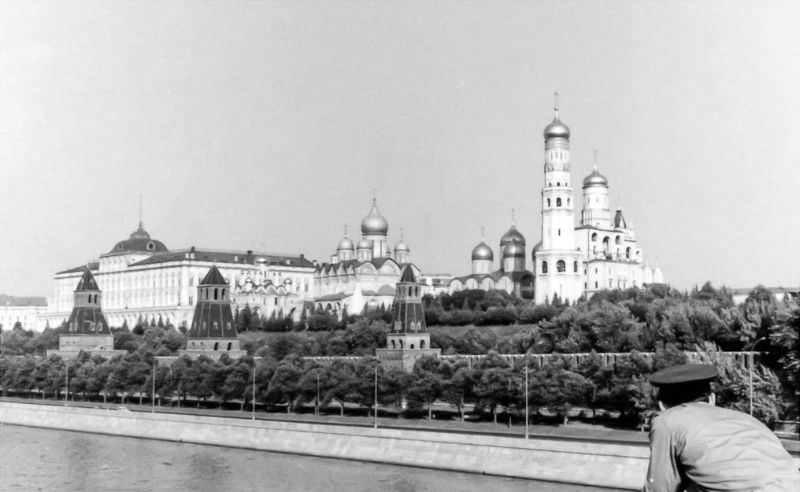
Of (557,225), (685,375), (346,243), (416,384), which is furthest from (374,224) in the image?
(685,375)

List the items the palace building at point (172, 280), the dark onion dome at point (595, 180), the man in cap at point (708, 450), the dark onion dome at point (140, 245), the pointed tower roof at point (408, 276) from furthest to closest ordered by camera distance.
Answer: the dark onion dome at point (140, 245) < the palace building at point (172, 280) < the dark onion dome at point (595, 180) < the pointed tower roof at point (408, 276) < the man in cap at point (708, 450)

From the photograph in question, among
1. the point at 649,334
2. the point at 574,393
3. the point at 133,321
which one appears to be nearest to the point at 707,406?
the point at 574,393

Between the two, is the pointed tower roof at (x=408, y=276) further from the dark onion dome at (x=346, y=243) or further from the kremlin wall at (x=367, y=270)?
the dark onion dome at (x=346, y=243)

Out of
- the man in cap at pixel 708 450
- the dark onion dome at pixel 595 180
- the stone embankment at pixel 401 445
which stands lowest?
the stone embankment at pixel 401 445

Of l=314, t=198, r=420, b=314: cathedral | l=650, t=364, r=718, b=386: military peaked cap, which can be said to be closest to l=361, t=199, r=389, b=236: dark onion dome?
l=314, t=198, r=420, b=314: cathedral

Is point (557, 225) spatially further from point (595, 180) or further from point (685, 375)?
point (685, 375)

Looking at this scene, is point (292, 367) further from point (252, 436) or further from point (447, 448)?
point (447, 448)

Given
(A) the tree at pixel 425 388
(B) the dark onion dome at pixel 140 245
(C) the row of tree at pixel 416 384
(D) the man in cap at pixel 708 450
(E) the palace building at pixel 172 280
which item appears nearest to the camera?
(D) the man in cap at pixel 708 450

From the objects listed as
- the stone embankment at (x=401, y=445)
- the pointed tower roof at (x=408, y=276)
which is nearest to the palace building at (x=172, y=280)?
the pointed tower roof at (x=408, y=276)
